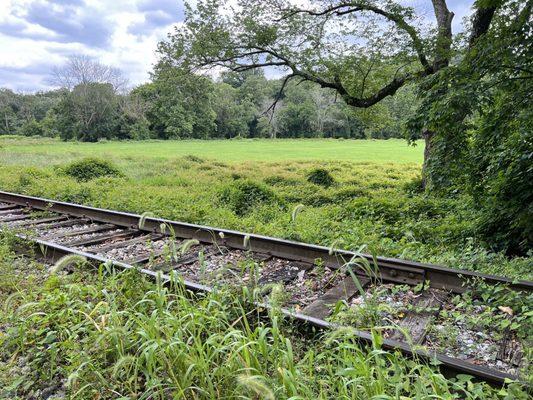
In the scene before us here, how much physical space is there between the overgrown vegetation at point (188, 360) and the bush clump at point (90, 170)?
1224cm

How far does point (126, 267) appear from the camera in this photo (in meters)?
4.28

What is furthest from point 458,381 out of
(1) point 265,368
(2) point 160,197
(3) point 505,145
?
(2) point 160,197

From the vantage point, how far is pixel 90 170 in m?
15.3

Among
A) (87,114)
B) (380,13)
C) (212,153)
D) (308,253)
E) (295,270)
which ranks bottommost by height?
(212,153)

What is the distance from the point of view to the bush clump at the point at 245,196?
9.70m

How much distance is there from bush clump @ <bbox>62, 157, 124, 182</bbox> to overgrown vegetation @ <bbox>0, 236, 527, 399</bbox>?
1224 centimetres

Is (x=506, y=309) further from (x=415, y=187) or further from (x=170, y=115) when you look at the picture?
(x=170, y=115)

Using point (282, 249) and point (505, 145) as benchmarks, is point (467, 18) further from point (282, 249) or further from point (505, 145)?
point (282, 249)

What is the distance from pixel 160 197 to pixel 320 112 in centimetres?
7513

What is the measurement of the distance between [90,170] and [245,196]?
8141mm

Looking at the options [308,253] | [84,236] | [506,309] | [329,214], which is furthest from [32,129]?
[506,309]

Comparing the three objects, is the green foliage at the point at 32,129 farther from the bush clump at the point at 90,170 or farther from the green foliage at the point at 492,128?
the green foliage at the point at 492,128

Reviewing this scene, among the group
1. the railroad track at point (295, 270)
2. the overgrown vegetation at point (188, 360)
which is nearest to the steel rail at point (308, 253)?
the railroad track at point (295, 270)

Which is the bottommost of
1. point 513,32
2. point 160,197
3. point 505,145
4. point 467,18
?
point 160,197
